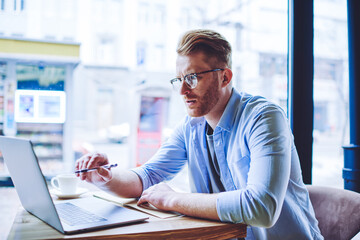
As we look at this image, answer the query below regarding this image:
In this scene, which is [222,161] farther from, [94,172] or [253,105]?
[94,172]

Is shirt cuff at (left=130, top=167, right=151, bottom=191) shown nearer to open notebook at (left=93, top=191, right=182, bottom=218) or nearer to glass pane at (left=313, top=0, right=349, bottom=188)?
open notebook at (left=93, top=191, right=182, bottom=218)

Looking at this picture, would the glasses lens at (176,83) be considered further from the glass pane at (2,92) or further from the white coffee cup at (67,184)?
the glass pane at (2,92)

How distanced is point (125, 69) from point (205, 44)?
126 centimetres

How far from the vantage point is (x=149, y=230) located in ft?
2.91

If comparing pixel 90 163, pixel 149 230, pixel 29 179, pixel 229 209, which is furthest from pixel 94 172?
pixel 229 209

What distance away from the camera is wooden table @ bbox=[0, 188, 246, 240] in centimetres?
85

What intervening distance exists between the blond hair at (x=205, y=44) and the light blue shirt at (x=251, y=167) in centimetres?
19

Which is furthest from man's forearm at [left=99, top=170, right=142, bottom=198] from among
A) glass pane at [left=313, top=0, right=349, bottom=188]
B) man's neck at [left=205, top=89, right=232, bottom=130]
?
glass pane at [left=313, top=0, right=349, bottom=188]

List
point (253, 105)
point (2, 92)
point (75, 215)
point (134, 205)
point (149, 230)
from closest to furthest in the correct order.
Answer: point (149, 230) < point (75, 215) < point (134, 205) < point (253, 105) < point (2, 92)

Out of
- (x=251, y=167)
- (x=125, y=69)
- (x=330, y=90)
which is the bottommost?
(x=251, y=167)

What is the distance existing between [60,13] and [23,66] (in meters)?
0.41

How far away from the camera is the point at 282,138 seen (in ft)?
3.63

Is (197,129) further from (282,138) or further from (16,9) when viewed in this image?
(16,9)

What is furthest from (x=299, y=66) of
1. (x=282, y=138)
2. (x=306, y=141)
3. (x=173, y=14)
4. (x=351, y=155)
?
(x=282, y=138)
